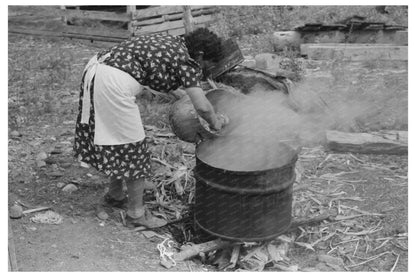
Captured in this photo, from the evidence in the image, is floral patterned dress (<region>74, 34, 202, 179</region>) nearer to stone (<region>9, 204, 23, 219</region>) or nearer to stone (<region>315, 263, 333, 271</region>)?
stone (<region>9, 204, 23, 219</region>)

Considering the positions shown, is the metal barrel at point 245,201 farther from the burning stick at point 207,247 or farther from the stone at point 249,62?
the stone at point 249,62

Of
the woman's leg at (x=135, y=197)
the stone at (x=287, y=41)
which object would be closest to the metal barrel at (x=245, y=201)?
the woman's leg at (x=135, y=197)

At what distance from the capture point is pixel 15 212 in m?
4.30

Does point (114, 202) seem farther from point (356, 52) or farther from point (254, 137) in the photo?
point (356, 52)

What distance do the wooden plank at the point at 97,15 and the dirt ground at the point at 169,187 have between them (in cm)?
370

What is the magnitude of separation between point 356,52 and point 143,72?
567 centimetres

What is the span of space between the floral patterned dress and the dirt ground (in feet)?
1.98

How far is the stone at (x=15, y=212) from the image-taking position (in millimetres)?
4293

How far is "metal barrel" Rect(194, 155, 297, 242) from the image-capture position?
3846 millimetres

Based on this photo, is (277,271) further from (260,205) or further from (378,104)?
(378,104)

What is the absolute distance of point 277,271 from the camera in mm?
4031

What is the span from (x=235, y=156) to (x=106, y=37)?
23.8 ft

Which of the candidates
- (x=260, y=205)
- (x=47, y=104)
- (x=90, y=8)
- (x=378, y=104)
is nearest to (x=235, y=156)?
(x=260, y=205)
